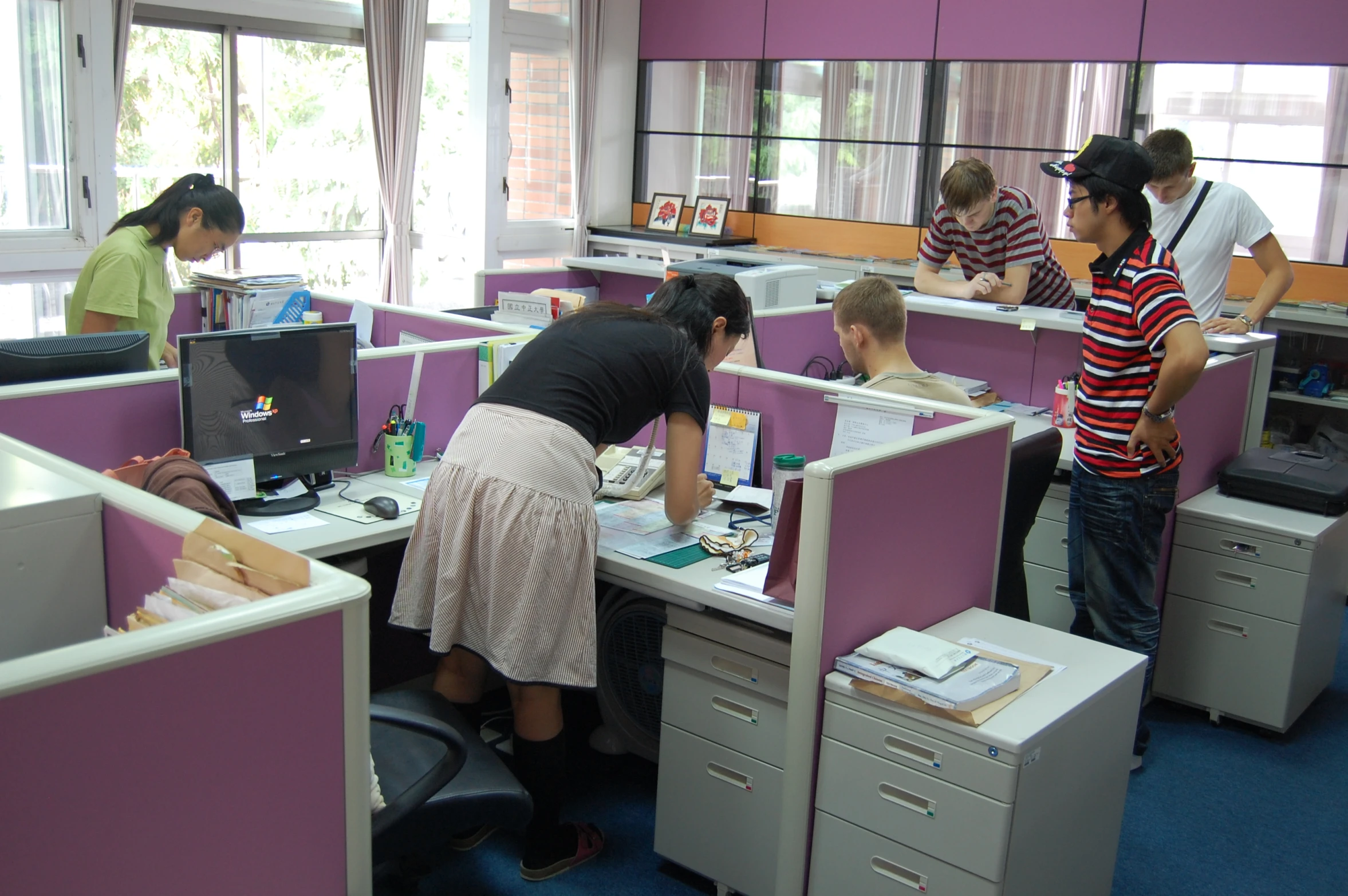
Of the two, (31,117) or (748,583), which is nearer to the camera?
(748,583)

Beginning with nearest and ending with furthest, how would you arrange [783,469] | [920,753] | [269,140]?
[920,753]
[783,469]
[269,140]

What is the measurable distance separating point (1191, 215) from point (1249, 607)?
50.4 inches

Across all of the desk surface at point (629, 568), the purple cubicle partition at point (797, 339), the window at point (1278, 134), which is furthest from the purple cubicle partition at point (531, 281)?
the window at point (1278, 134)

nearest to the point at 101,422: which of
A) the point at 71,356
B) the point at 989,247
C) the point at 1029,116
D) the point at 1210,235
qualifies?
the point at 71,356

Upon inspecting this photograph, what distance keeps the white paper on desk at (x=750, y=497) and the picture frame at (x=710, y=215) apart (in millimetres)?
4243

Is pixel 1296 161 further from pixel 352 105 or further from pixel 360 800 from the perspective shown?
pixel 360 800

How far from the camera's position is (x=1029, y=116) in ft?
19.4

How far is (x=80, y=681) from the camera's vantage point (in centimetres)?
111

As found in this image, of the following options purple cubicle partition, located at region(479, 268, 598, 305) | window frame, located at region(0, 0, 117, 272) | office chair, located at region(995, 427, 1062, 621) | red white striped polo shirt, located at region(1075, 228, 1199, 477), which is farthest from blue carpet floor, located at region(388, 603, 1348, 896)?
window frame, located at region(0, 0, 117, 272)

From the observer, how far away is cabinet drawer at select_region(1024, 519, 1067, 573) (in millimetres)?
3383

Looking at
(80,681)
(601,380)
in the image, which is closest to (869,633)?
(601,380)

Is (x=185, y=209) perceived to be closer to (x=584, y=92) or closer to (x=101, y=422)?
(x=101, y=422)

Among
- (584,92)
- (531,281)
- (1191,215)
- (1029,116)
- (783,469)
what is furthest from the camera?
(584,92)

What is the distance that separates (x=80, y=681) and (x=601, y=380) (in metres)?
1.33
